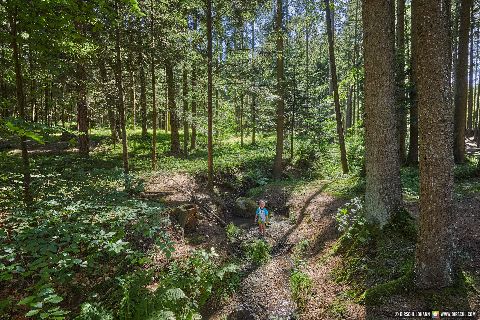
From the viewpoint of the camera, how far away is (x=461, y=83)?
14.2 m

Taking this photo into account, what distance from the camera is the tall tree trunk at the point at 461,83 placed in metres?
13.4

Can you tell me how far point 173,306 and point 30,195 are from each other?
3.44 metres

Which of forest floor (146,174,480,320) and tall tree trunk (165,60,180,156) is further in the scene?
tall tree trunk (165,60,180,156)

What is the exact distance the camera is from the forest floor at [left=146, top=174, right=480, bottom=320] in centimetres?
520

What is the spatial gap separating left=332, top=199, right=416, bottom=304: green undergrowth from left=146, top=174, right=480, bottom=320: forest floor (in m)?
0.15

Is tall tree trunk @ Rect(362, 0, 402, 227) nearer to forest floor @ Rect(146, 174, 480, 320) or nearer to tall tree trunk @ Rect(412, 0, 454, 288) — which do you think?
forest floor @ Rect(146, 174, 480, 320)

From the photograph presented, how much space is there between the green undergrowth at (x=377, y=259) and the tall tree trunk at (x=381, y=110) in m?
0.34

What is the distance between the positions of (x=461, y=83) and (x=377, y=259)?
11.9 m

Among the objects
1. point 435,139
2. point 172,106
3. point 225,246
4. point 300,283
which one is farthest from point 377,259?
point 172,106

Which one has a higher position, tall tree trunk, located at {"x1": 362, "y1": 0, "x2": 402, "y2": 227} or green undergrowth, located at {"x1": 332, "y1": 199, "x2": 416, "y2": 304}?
tall tree trunk, located at {"x1": 362, "y1": 0, "x2": 402, "y2": 227}

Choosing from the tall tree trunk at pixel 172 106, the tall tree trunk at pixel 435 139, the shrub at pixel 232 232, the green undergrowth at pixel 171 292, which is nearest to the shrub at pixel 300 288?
the green undergrowth at pixel 171 292

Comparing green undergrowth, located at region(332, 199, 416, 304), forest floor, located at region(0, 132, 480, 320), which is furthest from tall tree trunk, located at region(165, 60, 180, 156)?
green undergrowth, located at region(332, 199, 416, 304)

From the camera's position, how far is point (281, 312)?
22.4 feet

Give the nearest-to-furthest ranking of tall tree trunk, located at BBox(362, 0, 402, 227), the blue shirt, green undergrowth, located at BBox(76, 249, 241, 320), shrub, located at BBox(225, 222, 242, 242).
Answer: green undergrowth, located at BBox(76, 249, 241, 320), tall tree trunk, located at BBox(362, 0, 402, 227), shrub, located at BBox(225, 222, 242, 242), the blue shirt
